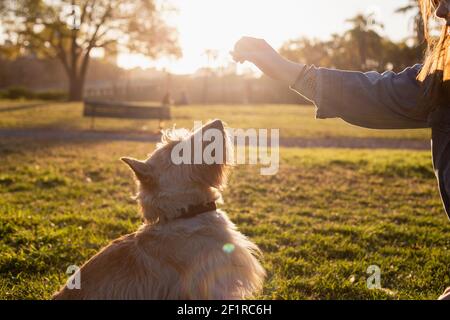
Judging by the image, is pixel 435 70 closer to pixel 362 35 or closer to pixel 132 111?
pixel 132 111

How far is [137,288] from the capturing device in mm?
3365

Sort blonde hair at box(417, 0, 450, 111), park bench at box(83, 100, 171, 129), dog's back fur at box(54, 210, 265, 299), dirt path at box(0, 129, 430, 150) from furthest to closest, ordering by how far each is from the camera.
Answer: park bench at box(83, 100, 171, 129), dirt path at box(0, 129, 430, 150), dog's back fur at box(54, 210, 265, 299), blonde hair at box(417, 0, 450, 111)

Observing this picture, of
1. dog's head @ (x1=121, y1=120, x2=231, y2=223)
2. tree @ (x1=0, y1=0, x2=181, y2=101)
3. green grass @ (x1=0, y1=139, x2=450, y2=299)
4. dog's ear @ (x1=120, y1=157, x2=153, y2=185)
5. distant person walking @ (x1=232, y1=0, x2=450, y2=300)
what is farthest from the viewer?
tree @ (x1=0, y1=0, x2=181, y2=101)

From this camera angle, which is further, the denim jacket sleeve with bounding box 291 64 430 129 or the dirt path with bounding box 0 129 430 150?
the dirt path with bounding box 0 129 430 150

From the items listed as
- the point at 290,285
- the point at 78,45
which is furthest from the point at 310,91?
the point at 78,45

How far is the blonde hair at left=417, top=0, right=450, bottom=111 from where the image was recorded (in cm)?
234

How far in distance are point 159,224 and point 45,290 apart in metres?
1.92

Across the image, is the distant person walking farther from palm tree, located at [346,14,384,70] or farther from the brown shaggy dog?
palm tree, located at [346,14,384,70]

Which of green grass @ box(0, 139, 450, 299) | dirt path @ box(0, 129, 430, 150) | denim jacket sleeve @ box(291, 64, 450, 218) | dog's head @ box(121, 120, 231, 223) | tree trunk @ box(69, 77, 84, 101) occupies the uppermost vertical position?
tree trunk @ box(69, 77, 84, 101)

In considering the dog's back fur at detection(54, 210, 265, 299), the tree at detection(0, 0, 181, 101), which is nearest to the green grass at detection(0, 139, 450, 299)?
the dog's back fur at detection(54, 210, 265, 299)

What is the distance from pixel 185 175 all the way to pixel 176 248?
0.59 metres

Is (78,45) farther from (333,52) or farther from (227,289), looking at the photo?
(227,289)

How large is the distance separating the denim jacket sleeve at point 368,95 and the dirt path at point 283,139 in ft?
52.0

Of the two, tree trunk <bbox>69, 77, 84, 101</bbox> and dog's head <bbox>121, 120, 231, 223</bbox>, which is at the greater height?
tree trunk <bbox>69, 77, 84, 101</bbox>
